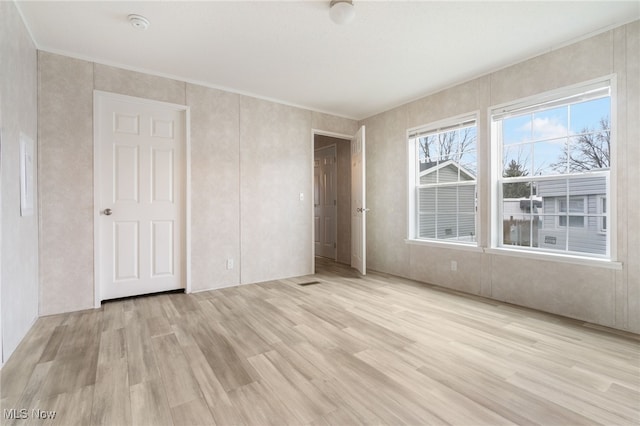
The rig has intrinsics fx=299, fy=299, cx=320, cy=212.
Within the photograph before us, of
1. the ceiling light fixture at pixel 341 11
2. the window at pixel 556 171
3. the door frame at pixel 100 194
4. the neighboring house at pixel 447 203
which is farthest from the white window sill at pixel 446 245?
the door frame at pixel 100 194

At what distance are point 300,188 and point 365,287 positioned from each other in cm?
175

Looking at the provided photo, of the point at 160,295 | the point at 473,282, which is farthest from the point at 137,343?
the point at 473,282

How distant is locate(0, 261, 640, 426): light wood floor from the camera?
1512 mm

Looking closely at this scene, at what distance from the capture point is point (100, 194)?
316cm

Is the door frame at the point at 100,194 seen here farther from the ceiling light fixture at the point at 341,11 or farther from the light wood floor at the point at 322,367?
the ceiling light fixture at the point at 341,11

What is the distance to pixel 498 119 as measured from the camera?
3.35m

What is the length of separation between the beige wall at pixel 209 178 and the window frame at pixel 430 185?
131 cm

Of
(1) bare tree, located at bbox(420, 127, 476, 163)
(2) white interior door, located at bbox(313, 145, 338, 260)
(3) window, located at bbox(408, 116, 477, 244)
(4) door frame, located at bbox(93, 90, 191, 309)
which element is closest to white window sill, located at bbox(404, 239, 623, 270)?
(3) window, located at bbox(408, 116, 477, 244)

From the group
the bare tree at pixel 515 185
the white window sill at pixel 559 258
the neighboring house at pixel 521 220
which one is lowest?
the white window sill at pixel 559 258

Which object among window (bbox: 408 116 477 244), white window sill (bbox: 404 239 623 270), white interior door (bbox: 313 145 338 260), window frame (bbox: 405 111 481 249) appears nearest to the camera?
white window sill (bbox: 404 239 623 270)

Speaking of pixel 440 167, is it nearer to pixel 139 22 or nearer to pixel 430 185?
pixel 430 185

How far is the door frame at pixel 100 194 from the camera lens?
3094 mm
